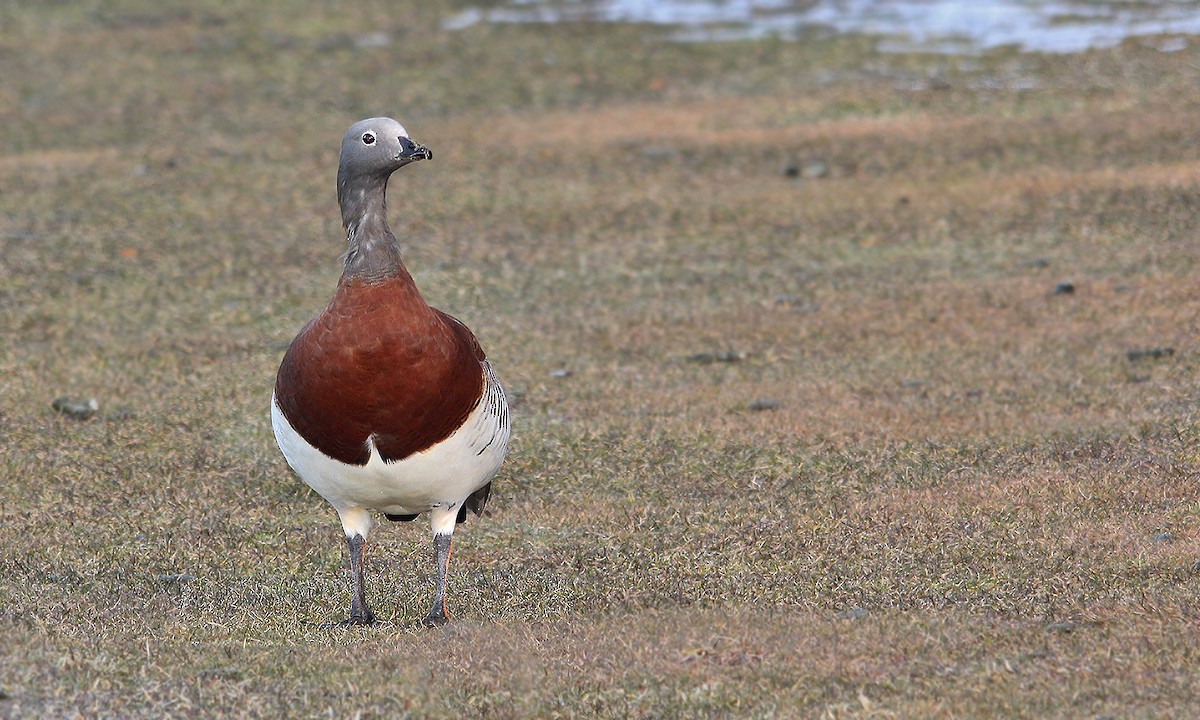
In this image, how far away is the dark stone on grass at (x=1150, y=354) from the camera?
41.2 feet

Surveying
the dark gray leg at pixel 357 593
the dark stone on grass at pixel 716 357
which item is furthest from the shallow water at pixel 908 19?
the dark gray leg at pixel 357 593

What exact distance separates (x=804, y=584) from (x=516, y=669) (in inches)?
74.4

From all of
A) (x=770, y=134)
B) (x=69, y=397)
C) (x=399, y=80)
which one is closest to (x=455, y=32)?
(x=399, y=80)

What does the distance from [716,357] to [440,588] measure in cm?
593

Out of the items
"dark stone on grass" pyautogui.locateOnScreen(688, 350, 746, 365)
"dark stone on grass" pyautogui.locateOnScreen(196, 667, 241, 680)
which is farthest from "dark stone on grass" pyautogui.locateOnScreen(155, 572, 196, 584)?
"dark stone on grass" pyautogui.locateOnScreen(688, 350, 746, 365)

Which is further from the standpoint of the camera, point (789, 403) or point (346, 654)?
point (789, 403)

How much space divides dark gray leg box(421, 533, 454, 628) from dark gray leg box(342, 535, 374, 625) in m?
0.29

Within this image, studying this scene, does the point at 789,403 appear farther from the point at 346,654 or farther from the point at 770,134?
the point at 770,134

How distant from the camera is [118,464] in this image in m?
10.7

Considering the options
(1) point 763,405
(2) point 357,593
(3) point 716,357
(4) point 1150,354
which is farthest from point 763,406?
(2) point 357,593

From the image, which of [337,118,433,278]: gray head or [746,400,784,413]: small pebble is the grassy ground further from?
[337,118,433,278]: gray head

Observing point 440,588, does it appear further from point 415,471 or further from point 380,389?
point 380,389

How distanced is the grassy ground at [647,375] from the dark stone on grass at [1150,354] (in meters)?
0.02

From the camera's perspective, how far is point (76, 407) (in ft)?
38.9
